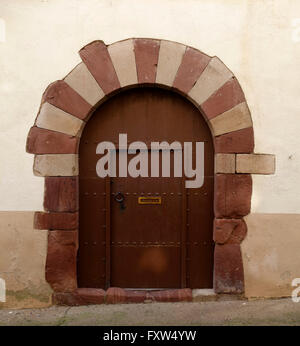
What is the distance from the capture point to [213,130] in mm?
4320

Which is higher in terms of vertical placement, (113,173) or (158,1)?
(158,1)

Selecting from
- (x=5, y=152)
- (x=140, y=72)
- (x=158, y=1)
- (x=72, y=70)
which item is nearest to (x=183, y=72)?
(x=140, y=72)

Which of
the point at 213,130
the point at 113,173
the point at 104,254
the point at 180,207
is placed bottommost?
the point at 104,254

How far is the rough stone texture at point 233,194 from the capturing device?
4.32 meters

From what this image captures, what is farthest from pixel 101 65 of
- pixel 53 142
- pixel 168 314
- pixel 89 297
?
pixel 168 314

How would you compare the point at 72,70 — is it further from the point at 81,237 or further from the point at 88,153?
the point at 81,237

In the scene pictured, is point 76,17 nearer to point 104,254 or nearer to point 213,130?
point 213,130

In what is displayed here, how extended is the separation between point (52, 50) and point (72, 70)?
0.27 meters

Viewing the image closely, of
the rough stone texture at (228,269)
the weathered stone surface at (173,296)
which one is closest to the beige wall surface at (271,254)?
the rough stone texture at (228,269)

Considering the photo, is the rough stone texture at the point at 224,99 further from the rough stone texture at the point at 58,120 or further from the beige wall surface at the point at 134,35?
the rough stone texture at the point at 58,120

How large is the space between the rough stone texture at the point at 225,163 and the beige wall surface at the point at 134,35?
0.27 meters

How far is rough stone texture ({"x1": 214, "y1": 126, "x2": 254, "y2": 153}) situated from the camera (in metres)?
4.30

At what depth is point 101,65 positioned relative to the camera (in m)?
4.30

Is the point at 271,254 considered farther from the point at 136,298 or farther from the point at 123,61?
the point at 123,61
